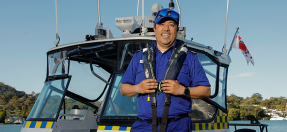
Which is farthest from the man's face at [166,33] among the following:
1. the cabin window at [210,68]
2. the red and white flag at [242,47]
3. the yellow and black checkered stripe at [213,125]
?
the red and white flag at [242,47]

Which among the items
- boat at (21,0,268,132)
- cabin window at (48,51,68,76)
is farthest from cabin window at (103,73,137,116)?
cabin window at (48,51,68,76)

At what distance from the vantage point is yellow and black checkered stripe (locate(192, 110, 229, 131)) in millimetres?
4207

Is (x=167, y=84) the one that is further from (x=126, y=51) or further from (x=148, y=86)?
(x=126, y=51)

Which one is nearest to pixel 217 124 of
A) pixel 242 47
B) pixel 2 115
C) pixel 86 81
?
pixel 86 81

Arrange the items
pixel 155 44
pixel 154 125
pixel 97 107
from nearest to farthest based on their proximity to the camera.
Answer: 1. pixel 154 125
2. pixel 155 44
3. pixel 97 107

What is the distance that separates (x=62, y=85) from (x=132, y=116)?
162cm

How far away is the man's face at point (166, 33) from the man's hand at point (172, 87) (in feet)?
1.27

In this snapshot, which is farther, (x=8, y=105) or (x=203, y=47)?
(x=8, y=105)

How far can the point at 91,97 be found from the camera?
6289 mm

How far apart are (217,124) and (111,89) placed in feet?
5.90

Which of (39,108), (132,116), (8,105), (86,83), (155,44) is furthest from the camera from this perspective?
(8,105)

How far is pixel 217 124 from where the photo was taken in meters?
4.63

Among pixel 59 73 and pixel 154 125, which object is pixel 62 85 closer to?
pixel 59 73

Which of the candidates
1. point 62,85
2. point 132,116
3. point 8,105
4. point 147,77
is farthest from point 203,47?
point 8,105
